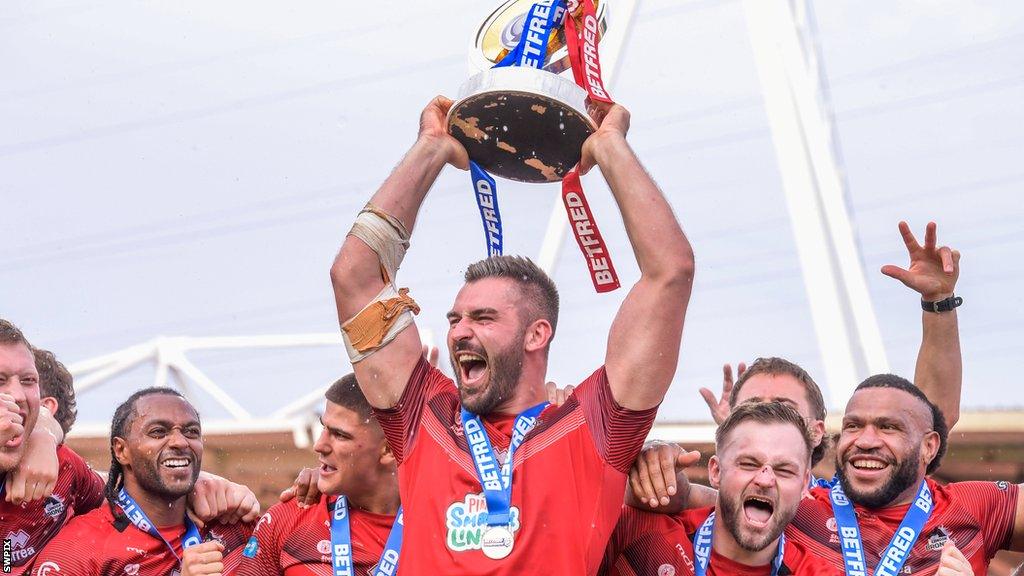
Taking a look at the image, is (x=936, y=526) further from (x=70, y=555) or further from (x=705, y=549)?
(x=70, y=555)

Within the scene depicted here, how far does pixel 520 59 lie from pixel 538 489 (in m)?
1.46

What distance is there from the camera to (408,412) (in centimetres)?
464

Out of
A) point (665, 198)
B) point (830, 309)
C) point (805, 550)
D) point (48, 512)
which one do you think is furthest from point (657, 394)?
point (830, 309)

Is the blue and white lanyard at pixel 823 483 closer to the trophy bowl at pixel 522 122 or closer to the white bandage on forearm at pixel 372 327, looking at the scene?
the trophy bowl at pixel 522 122

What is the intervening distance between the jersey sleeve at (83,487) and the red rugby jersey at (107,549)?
43 centimetres

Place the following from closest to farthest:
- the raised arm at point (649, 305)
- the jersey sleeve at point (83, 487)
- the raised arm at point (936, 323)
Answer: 1. the raised arm at point (649, 305)
2. the raised arm at point (936, 323)
3. the jersey sleeve at point (83, 487)

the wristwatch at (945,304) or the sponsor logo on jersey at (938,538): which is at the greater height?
the wristwatch at (945,304)

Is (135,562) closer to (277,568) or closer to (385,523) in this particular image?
(277,568)

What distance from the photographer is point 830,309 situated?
40.6ft

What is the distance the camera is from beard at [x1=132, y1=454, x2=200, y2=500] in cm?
591

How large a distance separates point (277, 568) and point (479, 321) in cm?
157

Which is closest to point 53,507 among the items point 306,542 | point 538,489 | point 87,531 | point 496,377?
point 87,531

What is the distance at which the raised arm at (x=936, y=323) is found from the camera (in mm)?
6172

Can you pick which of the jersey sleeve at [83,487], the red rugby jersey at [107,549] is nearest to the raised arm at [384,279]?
the red rugby jersey at [107,549]
